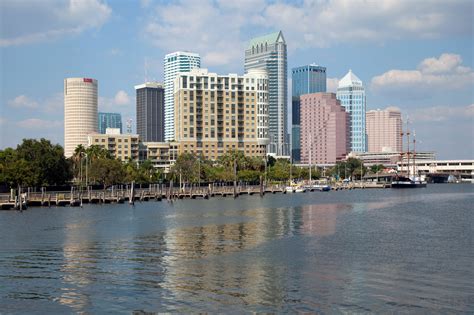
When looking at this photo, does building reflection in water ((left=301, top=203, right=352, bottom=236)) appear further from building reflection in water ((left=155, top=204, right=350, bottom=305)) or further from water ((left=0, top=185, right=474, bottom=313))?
water ((left=0, top=185, right=474, bottom=313))

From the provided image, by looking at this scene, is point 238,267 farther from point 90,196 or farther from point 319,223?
point 90,196

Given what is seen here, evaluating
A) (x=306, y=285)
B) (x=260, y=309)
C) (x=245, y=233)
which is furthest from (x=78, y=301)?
(x=245, y=233)

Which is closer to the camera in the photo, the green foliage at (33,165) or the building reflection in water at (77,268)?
the building reflection in water at (77,268)

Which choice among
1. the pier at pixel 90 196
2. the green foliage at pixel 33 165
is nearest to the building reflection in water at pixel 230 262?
the pier at pixel 90 196

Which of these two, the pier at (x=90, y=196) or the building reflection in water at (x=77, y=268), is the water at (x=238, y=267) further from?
the pier at (x=90, y=196)

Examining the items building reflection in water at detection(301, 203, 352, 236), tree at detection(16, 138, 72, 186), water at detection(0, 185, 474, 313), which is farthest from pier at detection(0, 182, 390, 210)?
building reflection in water at detection(301, 203, 352, 236)

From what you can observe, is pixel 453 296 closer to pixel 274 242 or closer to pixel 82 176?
pixel 274 242

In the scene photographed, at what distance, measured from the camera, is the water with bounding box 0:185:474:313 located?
119ft

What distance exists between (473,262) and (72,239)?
38.0 metres

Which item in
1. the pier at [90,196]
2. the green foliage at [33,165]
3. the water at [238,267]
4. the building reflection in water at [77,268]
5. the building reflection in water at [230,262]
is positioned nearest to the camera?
the water at [238,267]

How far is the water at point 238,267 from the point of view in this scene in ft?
119

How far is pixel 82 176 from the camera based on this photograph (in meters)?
179

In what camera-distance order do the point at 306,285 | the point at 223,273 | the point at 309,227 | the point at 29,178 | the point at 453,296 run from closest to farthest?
the point at 453,296
the point at 306,285
the point at 223,273
the point at 309,227
the point at 29,178

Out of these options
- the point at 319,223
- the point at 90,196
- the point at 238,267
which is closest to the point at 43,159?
the point at 90,196
